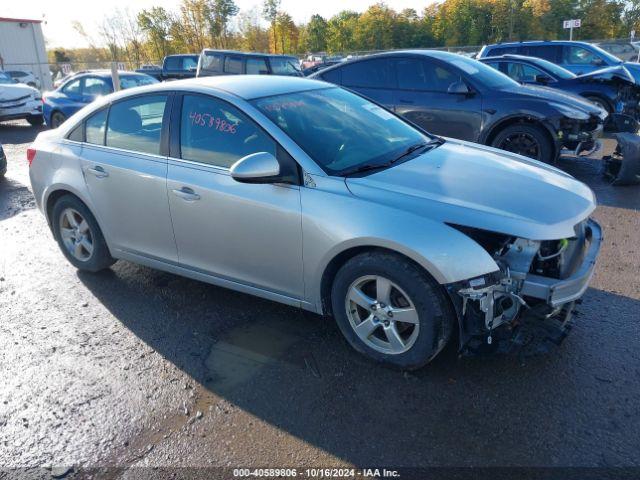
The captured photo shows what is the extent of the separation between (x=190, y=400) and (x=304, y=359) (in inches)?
29.0

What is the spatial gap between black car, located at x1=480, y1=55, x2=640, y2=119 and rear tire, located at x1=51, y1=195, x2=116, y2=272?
29.8 feet

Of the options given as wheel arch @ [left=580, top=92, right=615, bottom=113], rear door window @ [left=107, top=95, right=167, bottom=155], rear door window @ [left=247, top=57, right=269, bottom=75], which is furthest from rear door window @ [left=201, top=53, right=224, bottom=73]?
rear door window @ [left=107, top=95, right=167, bottom=155]

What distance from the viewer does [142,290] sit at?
14.4ft

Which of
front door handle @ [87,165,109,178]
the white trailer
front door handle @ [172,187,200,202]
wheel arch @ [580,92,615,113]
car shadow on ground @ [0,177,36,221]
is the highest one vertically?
the white trailer

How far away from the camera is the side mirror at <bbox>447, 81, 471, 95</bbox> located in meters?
7.12

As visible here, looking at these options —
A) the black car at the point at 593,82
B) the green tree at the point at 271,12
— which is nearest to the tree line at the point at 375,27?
the green tree at the point at 271,12

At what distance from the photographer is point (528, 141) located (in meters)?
7.04

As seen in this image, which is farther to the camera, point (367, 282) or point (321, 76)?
point (321, 76)

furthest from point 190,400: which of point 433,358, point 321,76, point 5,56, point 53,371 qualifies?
point 5,56

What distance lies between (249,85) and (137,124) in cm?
98

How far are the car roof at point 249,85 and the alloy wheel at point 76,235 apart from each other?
4.27 ft

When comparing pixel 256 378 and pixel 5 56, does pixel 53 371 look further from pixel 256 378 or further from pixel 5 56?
pixel 5 56

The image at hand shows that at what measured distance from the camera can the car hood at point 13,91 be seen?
562 inches

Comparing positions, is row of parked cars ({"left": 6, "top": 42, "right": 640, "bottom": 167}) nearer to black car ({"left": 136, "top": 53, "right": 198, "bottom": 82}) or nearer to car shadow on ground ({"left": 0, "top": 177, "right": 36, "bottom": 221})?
car shadow on ground ({"left": 0, "top": 177, "right": 36, "bottom": 221})
